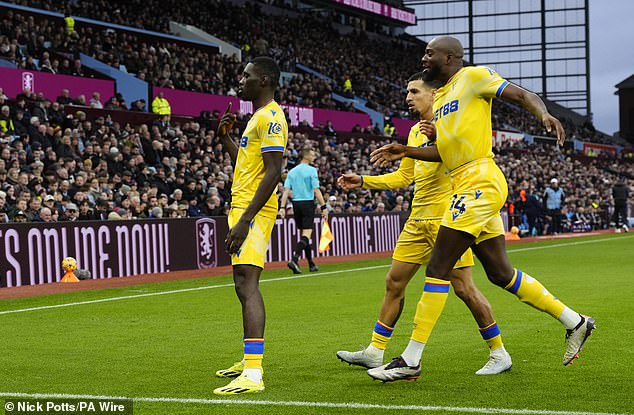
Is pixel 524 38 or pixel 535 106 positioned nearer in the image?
pixel 535 106

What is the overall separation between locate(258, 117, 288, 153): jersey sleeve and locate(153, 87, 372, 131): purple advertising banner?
61.9 feet

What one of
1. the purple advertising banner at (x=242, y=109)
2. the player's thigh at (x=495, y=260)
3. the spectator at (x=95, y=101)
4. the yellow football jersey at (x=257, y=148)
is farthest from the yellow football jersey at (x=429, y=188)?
the spectator at (x=95, y=101)

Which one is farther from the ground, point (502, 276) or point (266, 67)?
point (266, 67)

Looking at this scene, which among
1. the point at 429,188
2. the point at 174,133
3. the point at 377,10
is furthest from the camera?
the point at 377,10

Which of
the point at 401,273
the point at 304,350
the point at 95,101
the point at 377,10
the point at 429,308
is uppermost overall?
the point at 377,10

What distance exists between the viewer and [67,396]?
6086 mm

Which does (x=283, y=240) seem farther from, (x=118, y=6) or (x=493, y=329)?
(x=118, y=6)

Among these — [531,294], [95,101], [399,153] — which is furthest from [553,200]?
[399,153]

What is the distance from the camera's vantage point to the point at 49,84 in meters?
26.2

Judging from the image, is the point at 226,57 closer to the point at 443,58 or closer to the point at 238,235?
the point at 443,58

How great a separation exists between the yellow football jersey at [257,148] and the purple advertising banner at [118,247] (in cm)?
977

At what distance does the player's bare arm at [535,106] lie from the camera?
19.9ft

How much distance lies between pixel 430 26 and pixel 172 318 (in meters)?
72.3

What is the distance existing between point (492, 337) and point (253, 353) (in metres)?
1.82
